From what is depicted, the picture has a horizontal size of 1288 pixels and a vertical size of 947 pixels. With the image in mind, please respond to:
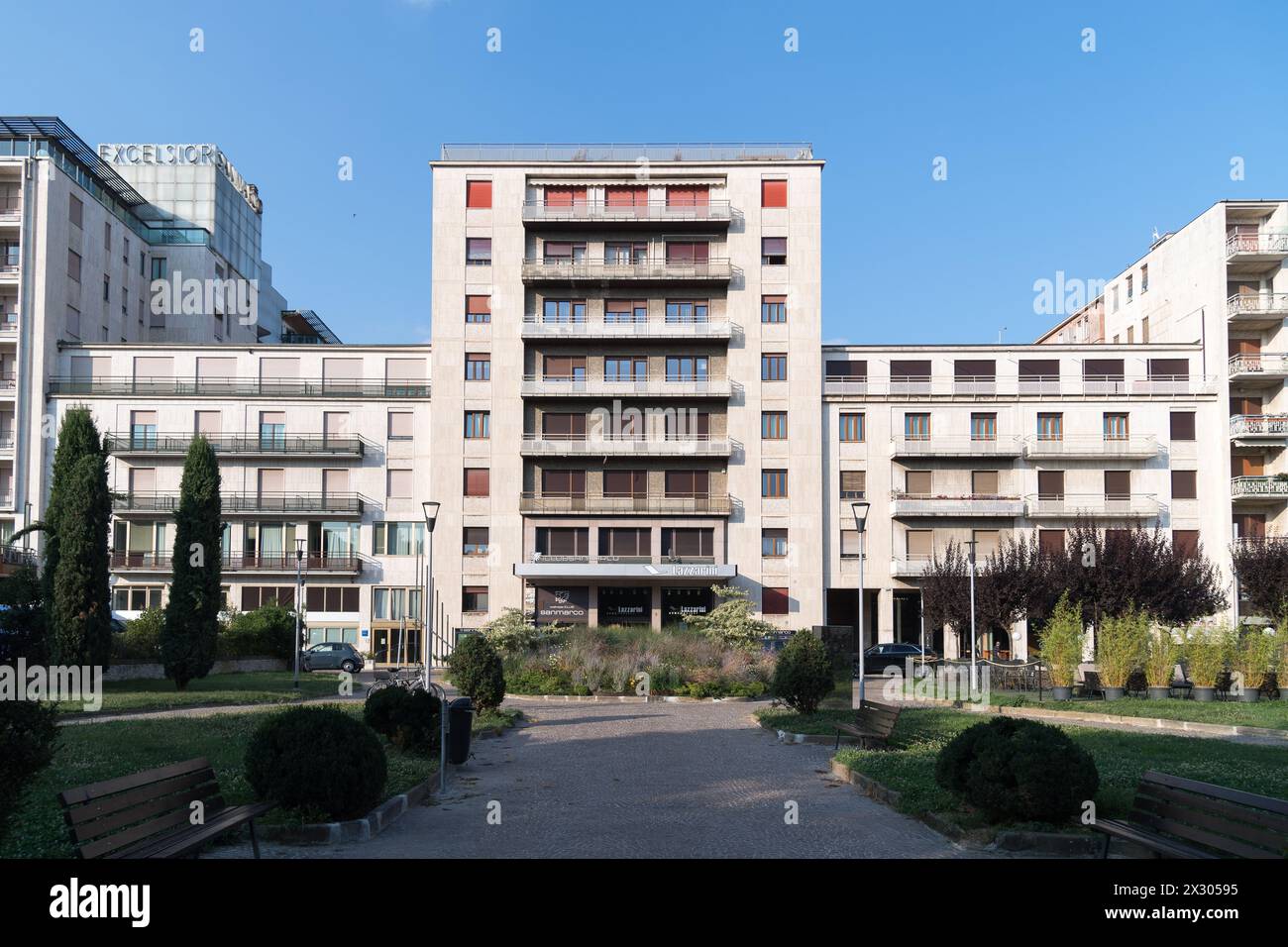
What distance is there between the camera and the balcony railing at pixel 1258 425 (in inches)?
1954

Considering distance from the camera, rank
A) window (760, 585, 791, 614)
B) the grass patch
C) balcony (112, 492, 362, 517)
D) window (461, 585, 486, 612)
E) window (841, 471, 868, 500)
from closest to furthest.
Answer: the grass patch
window (760, 585, 791, 614)
window (461, 585, 486, 612)
balcony (112, 492, 362, 517)
window (841, 471, 868, 500)

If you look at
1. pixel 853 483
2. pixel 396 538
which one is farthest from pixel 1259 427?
pixel 396 538

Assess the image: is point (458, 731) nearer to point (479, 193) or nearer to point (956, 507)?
point (956, 507)

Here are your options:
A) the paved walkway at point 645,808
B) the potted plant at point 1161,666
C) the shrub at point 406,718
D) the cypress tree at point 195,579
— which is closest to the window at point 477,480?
the cypress tree at point 195,579

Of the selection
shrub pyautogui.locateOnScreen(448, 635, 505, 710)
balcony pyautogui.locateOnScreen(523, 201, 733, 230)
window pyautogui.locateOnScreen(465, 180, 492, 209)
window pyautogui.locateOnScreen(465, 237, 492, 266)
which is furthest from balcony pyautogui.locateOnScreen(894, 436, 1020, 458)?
shrub pyautogui.locateOnScreen(448, 635, 505, 710)

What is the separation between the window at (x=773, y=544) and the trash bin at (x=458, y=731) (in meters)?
35.4

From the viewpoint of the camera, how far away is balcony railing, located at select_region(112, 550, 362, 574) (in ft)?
157

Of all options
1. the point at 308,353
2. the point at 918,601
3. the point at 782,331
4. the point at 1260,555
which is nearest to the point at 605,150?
the point at 782,331

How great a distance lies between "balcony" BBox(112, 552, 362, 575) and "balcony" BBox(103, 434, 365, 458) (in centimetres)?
468

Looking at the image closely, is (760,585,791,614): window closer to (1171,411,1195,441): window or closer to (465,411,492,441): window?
(465,411,492,441): window

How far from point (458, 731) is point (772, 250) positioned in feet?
130

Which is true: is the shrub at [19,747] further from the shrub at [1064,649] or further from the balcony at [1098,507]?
the balcony at [1098,507]

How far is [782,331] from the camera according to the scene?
49.6m
